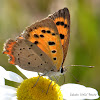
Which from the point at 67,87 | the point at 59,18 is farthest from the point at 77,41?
the point at 59,18

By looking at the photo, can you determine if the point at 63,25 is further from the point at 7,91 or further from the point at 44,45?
the point at 7,91

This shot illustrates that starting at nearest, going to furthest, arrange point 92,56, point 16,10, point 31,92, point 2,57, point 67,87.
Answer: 1. point 31,92
2. point 67,87
3. point 2,57
4. point 92,56
5. point 16,10

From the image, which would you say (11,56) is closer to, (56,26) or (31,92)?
(31,92)

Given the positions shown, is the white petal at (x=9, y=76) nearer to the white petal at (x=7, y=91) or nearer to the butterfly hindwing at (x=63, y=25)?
the white petal at (x=7, y=91)

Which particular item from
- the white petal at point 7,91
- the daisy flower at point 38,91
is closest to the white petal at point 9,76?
the daisy flower at point 38,91

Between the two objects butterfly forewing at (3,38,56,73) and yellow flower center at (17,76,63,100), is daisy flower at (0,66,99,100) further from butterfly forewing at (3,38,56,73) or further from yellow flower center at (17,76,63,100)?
butterfly forewing at (3,38,56,73)

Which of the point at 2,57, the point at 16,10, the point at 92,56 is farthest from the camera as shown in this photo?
the point at 16,10
